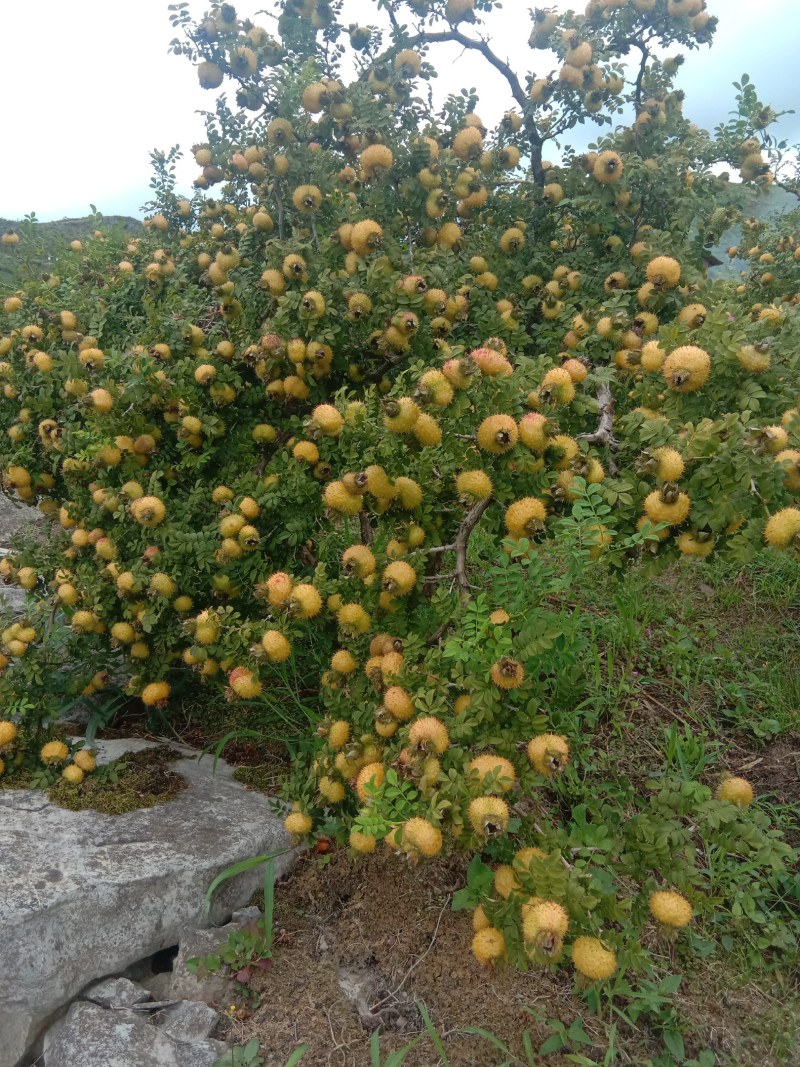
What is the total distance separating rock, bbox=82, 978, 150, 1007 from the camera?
7.16 feet

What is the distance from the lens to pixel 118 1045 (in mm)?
2010

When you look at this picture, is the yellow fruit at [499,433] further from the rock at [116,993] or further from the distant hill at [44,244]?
the distant hill at [44,244]

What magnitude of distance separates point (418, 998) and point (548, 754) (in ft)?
3.20

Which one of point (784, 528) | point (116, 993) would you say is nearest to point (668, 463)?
point (784, 528)

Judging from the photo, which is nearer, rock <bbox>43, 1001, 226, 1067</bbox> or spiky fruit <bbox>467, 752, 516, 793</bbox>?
spiky fruit <bbox>467, 752, 516, 793</bbox>

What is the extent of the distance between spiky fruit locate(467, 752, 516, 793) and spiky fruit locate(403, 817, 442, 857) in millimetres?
146

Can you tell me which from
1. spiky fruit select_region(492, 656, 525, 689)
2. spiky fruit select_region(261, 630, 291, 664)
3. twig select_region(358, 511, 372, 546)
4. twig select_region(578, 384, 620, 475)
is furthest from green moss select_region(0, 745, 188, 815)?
twig select_region(578, 384, 620, 475)

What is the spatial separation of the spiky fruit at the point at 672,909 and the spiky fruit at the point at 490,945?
0.37m

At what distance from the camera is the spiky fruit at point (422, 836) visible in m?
1.60

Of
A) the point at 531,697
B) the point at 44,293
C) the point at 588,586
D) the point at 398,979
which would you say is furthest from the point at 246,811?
the point at 44,293

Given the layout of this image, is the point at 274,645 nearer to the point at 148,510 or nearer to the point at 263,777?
the point at 148,510

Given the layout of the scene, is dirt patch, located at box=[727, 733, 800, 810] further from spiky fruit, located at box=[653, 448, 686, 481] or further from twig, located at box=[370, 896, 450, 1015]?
spiky fruit, located at box=[653, 448, 686, 481]

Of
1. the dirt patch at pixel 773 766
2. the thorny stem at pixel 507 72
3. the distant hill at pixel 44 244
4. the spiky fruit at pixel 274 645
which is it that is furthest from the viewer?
the distant hill at pixel 44 244

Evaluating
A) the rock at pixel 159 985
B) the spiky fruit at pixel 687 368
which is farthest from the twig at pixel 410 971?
the spiky fruit at pixel 687 368
